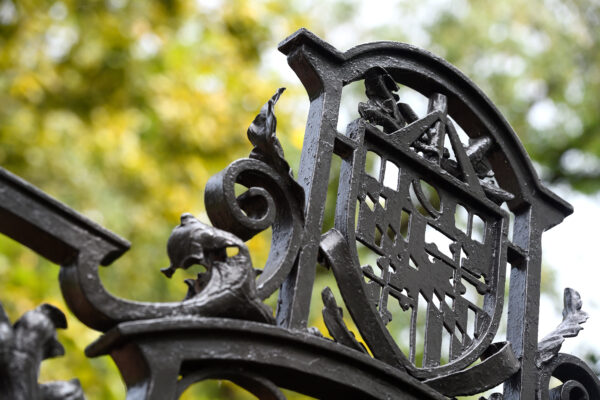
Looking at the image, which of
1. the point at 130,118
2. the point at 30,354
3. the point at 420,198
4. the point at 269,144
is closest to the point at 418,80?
the point at 420,198

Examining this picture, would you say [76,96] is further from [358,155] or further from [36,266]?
[358,155]

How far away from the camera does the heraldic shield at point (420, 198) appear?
139 cm

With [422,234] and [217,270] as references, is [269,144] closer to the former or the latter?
[217,270]

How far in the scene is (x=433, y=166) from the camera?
1.58m

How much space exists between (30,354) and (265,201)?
432mm

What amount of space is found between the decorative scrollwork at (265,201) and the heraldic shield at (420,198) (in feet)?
0.18

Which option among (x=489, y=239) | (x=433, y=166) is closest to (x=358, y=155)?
(x=433, y=166)

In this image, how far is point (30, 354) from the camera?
1.01 metres

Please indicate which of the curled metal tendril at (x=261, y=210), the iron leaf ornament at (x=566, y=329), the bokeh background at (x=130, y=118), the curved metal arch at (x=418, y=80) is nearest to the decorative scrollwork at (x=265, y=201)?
the curled metal tendril at (x=261, y=210)

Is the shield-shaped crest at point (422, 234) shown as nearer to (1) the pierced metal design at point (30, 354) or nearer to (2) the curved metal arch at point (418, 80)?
(2) the curved metal arch at point (418, 80)

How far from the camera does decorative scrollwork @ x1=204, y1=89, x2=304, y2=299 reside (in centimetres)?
125

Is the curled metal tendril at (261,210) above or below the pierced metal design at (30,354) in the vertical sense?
above

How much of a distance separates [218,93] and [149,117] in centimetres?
41

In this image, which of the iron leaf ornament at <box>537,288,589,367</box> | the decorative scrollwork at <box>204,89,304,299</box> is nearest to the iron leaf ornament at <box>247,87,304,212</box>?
the decorative scrollwork at <box>204,89,304,299</box>
